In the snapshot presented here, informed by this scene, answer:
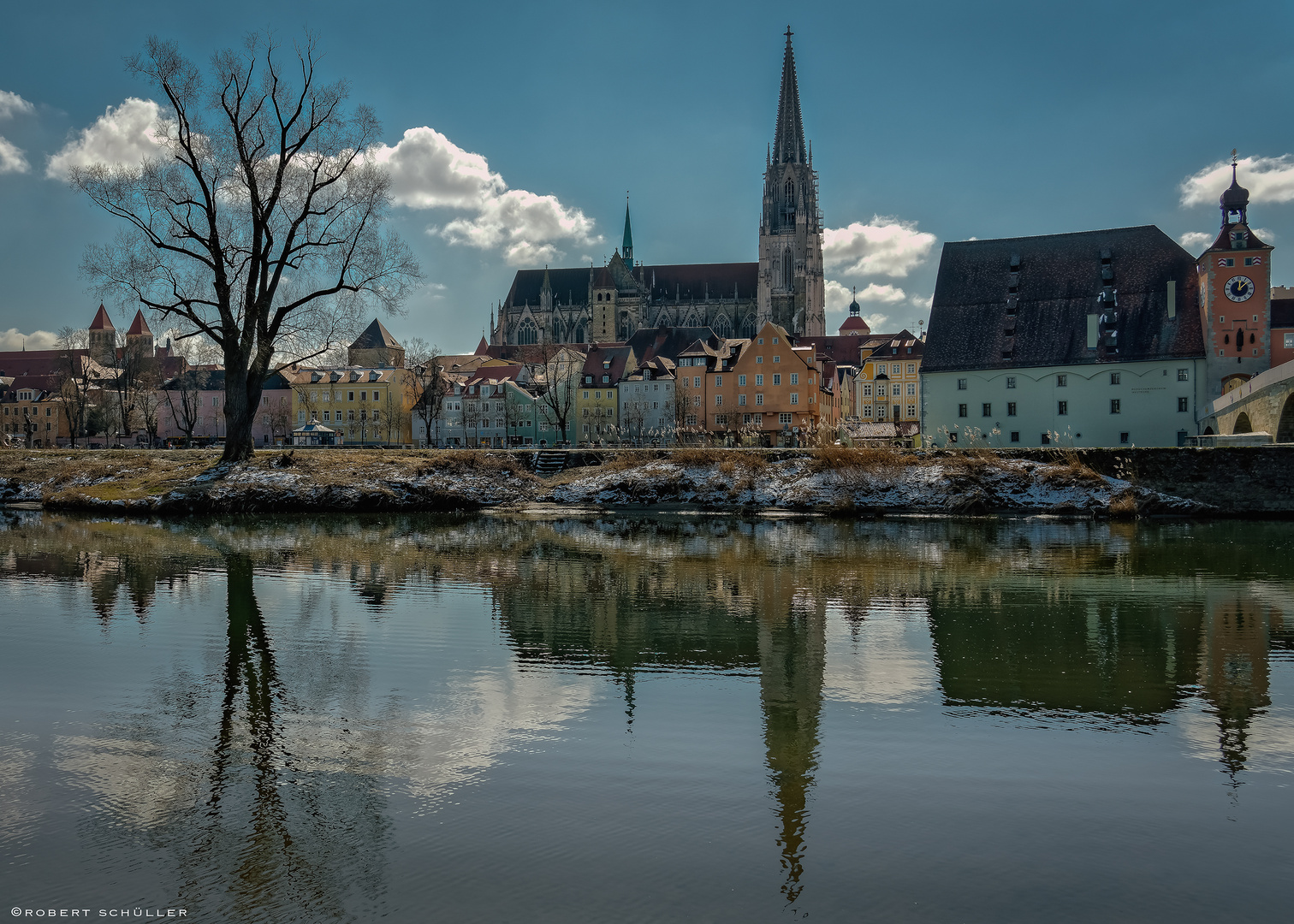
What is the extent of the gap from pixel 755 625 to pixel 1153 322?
53.0m

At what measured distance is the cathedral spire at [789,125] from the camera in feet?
502

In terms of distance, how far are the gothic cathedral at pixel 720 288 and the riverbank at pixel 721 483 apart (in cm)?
10634

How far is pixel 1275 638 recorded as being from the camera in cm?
1209

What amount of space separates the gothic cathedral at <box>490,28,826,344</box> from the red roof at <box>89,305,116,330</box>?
63373 millimetres

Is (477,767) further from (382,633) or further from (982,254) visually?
(982,254)

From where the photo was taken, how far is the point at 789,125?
154 m

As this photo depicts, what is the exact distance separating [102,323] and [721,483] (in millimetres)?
149673

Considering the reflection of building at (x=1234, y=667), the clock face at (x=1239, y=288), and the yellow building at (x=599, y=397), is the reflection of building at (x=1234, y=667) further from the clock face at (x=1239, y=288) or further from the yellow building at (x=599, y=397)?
the yellow building at (x=599, y=397)

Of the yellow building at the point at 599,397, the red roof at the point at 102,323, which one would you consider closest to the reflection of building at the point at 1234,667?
the yellow building at the point at 599,397

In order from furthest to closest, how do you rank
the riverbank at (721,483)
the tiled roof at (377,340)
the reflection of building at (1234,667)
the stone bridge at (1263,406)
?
the tiled roof at (377,340) → the stone bridge at (1263,406) → the riverbank at (721,483) → the reflection of building at (1234,667)

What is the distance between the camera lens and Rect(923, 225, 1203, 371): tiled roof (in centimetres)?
5591

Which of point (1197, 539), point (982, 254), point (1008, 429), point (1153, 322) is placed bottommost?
point (1197, 539)

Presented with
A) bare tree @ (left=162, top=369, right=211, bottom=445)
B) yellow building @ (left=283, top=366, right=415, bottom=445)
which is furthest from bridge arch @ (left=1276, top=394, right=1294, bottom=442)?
bare tree @ (left=162, top=369, right=211, bottom=445)

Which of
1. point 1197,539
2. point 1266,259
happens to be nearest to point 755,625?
point 1197,539
